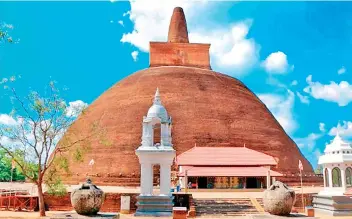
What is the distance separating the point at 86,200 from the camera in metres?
12.3

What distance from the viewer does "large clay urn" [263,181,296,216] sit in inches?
480

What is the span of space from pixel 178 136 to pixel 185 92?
18.1ft

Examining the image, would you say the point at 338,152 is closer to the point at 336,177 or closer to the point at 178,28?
the point at 336,177

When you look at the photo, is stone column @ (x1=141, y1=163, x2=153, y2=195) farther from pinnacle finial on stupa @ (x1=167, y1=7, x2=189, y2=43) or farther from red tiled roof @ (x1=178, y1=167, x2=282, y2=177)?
pinnacle finial on stupa @ (x1=167, y1=7, x2=189, y2=43)

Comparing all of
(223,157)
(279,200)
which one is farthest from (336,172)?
(223,157)

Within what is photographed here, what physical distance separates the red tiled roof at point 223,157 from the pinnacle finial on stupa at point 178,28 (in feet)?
61.8

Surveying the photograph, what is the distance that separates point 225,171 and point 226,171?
0.25 ft

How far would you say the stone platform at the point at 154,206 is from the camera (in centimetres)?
2055

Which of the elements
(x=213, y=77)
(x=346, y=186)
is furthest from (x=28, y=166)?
(x=213, y=77)

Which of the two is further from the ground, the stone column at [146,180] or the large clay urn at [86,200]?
the stone column at [146,180]

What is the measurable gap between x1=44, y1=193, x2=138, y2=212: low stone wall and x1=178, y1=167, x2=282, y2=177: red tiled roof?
7728 millimetres

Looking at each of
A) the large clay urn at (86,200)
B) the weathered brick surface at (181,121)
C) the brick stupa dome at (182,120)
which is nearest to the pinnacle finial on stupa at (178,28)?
the brick stupa dome at (182,120)

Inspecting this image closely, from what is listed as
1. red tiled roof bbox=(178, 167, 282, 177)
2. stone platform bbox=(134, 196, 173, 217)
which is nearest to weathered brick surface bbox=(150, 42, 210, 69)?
red tiled roof bbox=(178, 167, 282, 177)

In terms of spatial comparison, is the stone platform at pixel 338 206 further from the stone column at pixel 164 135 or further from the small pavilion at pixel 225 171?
the small pavilion at pixel 225 171
